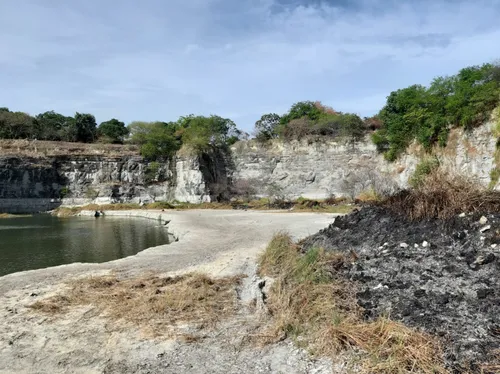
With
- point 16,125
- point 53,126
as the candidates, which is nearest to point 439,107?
point 16,125

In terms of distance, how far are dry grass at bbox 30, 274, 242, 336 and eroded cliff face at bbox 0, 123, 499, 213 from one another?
3727 cm

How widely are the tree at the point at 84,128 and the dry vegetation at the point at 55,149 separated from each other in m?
9.06

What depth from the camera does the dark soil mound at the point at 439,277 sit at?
4113mm

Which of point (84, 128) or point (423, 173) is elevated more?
point (84, 128)

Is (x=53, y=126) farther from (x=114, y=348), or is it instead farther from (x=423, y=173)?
(x=114, y=348)

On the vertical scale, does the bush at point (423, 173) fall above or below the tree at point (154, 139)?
below

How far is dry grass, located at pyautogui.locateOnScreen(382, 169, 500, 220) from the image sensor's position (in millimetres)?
7734

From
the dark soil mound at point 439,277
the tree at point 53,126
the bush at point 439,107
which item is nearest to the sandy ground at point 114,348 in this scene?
the dark soil mound at point 439,277

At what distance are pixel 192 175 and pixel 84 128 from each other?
2547 centimetres

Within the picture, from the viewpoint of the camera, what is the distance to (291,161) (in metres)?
49.8

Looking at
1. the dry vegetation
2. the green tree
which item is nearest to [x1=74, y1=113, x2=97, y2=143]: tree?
the green tree

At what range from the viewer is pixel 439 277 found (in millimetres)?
5832

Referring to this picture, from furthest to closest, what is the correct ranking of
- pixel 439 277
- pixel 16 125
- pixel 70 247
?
1. pixel 16 125
2. pixel 70 247
3. pixel 439 277

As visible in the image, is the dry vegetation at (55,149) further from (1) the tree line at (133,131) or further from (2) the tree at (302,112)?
(2) the tree at (302,112)
